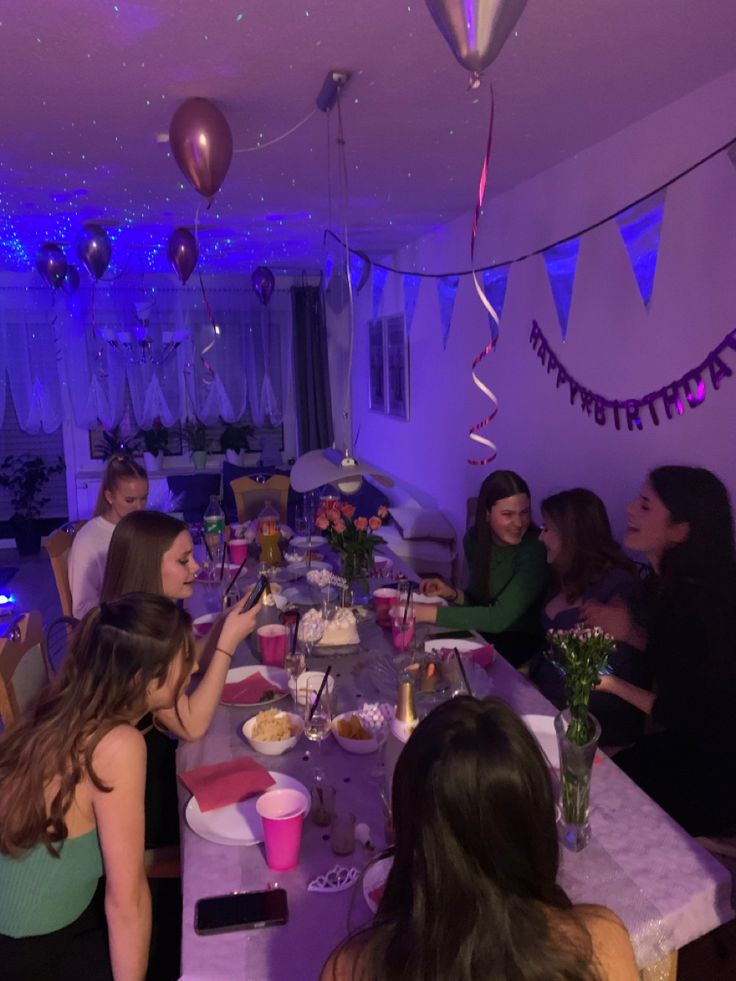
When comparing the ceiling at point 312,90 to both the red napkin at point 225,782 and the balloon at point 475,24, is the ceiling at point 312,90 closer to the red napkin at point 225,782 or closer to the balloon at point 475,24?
the balloon at point 475,24

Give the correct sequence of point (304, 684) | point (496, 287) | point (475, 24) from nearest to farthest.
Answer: point (475, 24) → point (304, 684) → point (496, 287)

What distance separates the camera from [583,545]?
250cm

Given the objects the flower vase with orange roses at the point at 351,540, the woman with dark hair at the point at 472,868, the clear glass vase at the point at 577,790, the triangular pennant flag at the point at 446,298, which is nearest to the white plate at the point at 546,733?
the clear glass vase at the point at 577,790

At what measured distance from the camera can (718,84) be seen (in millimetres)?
2354

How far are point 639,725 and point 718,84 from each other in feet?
6.50

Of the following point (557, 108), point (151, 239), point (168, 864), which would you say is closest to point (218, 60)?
point (557, 108)

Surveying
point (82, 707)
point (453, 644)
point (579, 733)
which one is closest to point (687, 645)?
point (453, 644)

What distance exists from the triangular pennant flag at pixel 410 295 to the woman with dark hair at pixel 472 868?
4.71m

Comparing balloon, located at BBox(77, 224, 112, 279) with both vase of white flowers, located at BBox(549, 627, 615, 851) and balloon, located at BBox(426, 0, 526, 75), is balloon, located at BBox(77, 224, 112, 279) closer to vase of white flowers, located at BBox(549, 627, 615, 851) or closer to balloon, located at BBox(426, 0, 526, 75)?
balloon, located at BBox(426, 0, 526, 75)

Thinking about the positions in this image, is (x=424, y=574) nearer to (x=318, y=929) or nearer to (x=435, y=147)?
(x=435, y=147)

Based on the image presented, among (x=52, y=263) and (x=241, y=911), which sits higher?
(x=52, y=263)

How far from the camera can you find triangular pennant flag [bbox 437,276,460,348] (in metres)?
4.66

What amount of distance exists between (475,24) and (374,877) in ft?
4.71

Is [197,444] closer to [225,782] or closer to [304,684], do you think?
[304,684]
